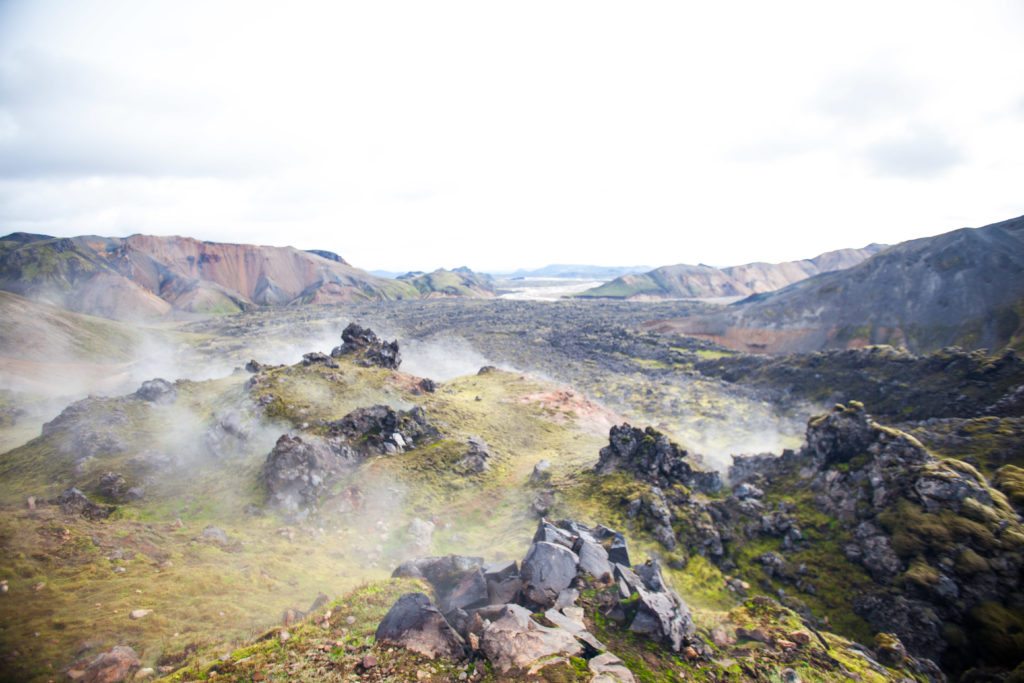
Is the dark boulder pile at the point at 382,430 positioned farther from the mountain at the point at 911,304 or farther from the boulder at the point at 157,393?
the mountain at the point at 911,304

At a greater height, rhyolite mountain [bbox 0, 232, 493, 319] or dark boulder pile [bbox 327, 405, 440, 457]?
rhyolite mountain [bbox 0, 232, 493, 319]

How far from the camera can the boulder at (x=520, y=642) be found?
987 centimetres

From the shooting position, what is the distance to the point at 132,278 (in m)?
160

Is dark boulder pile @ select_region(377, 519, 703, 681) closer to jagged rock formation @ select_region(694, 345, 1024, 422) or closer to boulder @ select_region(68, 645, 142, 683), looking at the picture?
boulder @ select_region(68, 645, 142, 683)

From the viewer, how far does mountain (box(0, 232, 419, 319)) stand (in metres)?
134

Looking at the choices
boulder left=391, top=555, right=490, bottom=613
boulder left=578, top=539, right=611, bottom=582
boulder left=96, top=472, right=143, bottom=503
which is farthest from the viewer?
boulder left=96, top=472, right=143, bottom=503

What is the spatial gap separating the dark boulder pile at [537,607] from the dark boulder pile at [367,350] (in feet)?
119

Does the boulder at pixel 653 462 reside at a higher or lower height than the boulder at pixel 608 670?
lower

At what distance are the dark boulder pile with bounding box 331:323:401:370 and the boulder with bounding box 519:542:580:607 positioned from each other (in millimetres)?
37668

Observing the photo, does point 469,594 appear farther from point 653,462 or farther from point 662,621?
point 653,462

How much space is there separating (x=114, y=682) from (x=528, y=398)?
1551 inches

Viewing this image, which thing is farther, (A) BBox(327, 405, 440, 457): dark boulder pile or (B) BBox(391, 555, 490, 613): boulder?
(A) BBox(327, 405, 440, 457): dark boulder pile

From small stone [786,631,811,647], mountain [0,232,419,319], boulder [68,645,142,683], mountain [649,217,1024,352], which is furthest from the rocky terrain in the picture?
mountain [0,232,419,319]

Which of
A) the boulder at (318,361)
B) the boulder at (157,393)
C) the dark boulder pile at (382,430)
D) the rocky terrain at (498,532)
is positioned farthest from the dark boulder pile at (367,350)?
the boulder at (157,393)
